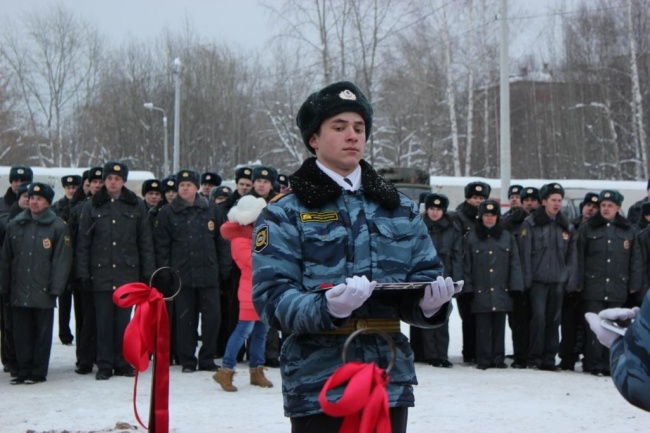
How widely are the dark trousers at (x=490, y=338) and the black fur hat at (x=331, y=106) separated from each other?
301 inches

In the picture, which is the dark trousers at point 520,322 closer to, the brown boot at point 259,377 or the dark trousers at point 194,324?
the brown boot at point 259,377

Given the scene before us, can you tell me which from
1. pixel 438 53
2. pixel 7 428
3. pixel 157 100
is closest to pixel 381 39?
pixel 438 53

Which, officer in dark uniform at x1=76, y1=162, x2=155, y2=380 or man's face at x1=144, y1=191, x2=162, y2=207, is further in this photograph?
man's face at x1=144, y1=191, x2=162, y2=207

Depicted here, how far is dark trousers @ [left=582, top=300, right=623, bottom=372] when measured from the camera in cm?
1084

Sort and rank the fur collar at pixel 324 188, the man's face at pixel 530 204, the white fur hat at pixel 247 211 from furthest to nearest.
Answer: the man's face at pixel 530 204
the white fur hat at pixel 247 211
the fur collar at pixel 324 188

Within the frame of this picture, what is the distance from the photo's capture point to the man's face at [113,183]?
9805 mm

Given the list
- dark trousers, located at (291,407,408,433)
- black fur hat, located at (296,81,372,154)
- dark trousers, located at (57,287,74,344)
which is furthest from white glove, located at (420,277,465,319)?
dark trousers, located at (57,287,74,344)

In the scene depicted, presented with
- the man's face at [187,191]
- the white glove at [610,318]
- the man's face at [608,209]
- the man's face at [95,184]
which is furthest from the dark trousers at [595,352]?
the white glove at [610,318]

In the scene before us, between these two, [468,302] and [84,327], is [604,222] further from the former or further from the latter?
[84,327]

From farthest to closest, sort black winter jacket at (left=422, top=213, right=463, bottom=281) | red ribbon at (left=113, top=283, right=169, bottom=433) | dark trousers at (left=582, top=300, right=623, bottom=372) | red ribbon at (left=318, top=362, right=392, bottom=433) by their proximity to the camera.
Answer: black winter jacket at (left=422, top=213, right=463, bottom=281) → dark trousers at (left=582, top=300, right=623, bottom=372) → red ribbon at (left=113, top=283, right=169, bottom=433) → red ribbon at (left=318, top=362, right=392, bottom=433)

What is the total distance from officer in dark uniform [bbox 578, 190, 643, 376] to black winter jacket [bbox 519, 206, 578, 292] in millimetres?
154

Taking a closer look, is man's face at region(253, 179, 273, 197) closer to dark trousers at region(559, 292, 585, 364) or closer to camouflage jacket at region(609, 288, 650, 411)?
dark trousers at region(559, 292, 585, 364)

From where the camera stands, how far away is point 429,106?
43750mm

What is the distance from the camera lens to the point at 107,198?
9844 millimetres
